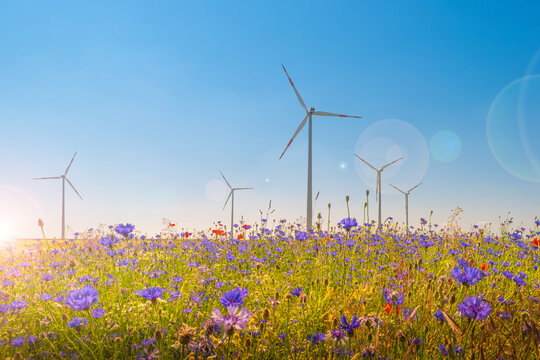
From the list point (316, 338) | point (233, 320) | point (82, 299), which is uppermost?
point (233, 320)

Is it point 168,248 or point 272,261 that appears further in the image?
point 168,248

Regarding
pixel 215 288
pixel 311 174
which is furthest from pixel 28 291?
pixel 311 174

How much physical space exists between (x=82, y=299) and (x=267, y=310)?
1677mm

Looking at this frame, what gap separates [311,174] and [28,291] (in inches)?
605

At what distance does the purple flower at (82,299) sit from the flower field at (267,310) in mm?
13

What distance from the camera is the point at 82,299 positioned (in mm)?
3215

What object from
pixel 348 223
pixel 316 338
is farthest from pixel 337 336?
pixel 348 223

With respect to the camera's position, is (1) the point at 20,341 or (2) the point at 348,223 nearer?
(1) the point at 20,341

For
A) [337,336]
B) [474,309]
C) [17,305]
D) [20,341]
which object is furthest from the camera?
[17,305]

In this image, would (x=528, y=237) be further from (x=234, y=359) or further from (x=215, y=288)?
(x=234, y=359)

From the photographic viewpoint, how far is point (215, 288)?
5512 millimetres

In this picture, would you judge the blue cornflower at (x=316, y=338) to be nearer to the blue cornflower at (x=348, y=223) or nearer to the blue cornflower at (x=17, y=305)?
the blue cornflower at (x=348, y=223)

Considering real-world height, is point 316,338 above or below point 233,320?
below

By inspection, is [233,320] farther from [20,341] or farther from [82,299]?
[20,341]
